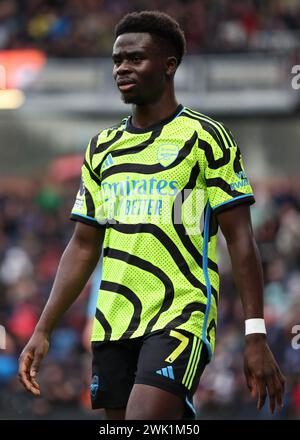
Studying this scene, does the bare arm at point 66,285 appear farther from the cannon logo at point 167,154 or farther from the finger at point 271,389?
the finger at point 271,389

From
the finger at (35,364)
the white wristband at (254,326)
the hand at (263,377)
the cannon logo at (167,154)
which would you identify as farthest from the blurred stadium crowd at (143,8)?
the hand at (263,377)

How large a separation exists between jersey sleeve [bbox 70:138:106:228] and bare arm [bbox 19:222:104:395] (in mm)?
46

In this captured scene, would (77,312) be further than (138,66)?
Yes

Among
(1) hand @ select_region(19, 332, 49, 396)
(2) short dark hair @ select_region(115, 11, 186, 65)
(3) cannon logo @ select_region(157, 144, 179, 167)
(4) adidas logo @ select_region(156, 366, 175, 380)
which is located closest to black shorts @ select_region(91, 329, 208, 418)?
(4) adidas logo @ select_region(156, 366, 175, 380)

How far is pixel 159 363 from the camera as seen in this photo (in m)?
5.34

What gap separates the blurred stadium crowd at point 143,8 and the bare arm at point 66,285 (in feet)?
48.5

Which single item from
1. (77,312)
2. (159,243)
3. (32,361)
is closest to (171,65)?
(159,243)

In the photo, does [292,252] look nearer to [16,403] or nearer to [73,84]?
[16,403]

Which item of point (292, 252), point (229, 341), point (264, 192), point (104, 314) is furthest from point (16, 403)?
point (104, 314)

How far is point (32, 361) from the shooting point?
18.5ft

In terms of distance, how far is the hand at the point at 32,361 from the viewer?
219 inches

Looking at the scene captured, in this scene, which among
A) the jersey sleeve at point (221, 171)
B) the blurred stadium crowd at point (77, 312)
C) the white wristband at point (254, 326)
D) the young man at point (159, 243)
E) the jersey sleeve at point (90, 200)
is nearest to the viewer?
the white wristband at point (254, 326)

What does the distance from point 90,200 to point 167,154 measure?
0.52 metres

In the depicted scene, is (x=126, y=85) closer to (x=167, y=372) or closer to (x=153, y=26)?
(x=153, y=26)
